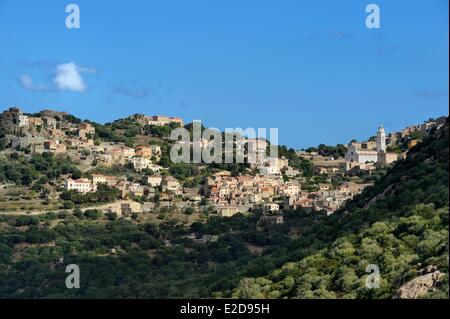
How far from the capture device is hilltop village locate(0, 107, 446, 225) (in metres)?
55.5

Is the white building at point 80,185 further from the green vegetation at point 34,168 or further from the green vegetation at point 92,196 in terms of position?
the green vegetation at point 34,168

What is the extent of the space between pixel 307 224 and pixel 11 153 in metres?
28.1

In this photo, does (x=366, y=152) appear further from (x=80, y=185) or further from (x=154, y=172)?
(x=80, y=185)

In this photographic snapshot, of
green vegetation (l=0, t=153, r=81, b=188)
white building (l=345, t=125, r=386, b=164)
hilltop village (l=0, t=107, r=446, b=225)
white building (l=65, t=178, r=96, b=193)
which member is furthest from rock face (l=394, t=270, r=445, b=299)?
white building (l=345, t=125, r=386, b=164)

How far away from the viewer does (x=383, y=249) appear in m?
21.3

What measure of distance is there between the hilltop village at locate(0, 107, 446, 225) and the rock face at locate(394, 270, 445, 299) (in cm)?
2987

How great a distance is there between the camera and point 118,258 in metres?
40.1

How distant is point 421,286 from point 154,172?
51.4m

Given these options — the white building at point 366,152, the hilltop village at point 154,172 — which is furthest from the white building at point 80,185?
the white building at point 366,152

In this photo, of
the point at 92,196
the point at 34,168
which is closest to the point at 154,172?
the point at 34,168
